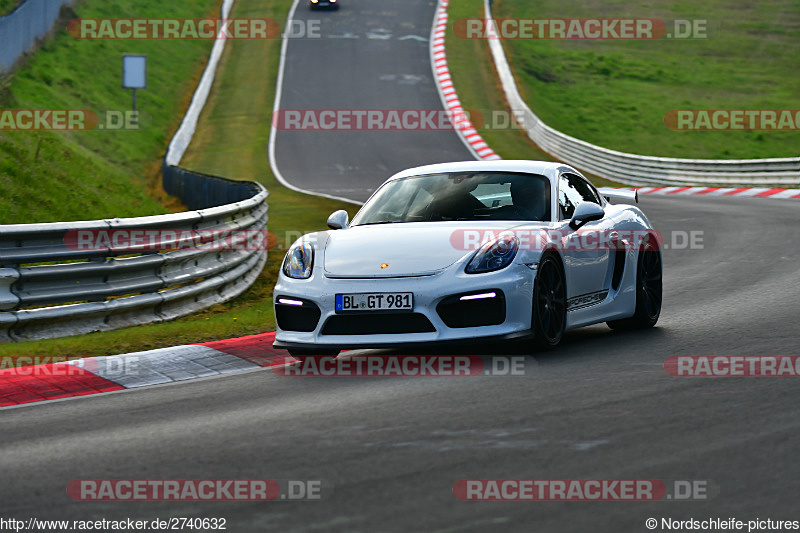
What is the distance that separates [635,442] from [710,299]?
6.17m

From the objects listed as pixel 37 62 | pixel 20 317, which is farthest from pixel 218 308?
pixel 37 62

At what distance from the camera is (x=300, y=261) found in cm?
819

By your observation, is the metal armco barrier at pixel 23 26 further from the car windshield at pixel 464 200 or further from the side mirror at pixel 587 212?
the side mirror at pixel 587 212

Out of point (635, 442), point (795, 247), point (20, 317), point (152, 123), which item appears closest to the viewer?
point (635, 442)

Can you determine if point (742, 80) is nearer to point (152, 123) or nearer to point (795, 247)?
point (152, 123)

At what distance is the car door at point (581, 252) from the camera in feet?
28.1

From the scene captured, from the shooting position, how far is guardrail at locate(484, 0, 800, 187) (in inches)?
1157

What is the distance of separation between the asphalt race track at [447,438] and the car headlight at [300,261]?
72cm

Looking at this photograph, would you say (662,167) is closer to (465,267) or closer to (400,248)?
(400,248)

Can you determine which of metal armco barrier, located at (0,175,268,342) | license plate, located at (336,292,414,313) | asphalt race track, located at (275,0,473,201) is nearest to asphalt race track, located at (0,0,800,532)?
license plate, located at (336,292,414,313)

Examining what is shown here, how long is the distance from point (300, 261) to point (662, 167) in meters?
24.9

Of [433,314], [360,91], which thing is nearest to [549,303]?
[433,314]

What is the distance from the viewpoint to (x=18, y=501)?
15.3 ft

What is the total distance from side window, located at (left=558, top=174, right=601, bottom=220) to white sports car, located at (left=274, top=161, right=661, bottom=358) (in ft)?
0.06
